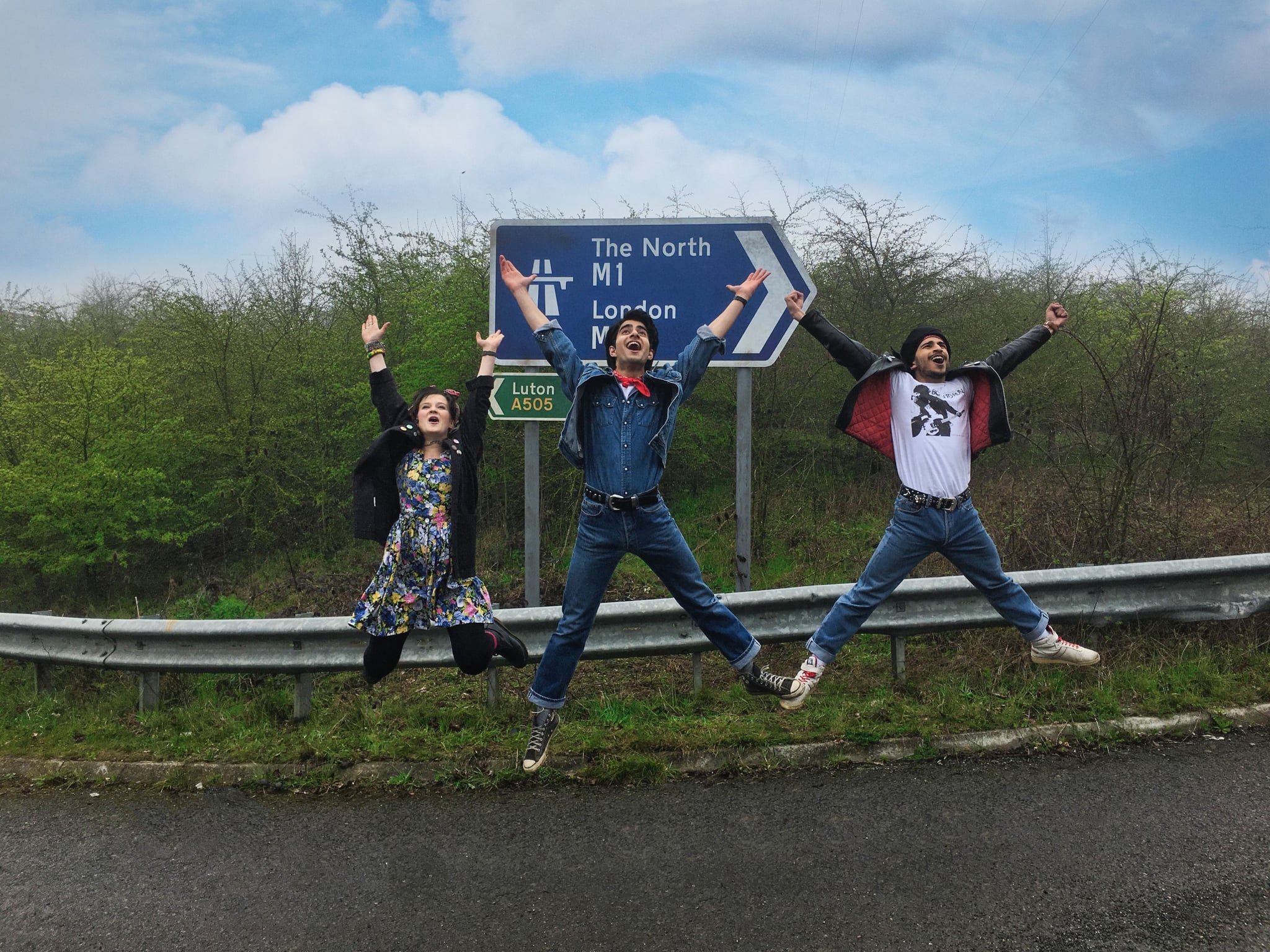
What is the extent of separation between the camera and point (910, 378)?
436cm

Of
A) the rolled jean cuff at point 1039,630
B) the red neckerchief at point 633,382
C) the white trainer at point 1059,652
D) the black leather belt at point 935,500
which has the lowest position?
the white trainer at point 1059,652

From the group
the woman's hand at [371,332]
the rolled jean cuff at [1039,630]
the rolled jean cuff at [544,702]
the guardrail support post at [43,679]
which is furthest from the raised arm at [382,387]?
the rolled jean cuff at [1039,630]

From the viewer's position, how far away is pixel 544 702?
4.16 metres

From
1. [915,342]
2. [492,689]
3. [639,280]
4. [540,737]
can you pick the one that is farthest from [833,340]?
[492,689]

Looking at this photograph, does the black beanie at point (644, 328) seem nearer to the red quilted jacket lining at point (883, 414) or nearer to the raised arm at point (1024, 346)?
the red quilted jacket lining at point (883, 414)

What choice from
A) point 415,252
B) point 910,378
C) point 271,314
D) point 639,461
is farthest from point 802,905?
point 271,314

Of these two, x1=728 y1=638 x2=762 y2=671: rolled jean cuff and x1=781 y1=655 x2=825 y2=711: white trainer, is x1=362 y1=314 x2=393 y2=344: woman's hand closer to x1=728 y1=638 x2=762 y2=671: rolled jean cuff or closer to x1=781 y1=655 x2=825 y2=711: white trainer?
x1=728 y1=638 x2=762 y2=671: rolled jean cuff

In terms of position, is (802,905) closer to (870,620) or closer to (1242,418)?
(870,620)

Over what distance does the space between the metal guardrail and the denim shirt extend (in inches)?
35.1

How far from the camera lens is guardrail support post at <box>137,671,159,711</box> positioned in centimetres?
491

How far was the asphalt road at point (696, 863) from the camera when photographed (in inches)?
106

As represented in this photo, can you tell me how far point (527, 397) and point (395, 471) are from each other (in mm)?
1388

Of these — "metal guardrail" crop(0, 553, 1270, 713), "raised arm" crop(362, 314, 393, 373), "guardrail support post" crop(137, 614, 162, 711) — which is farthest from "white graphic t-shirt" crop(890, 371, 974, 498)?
"guardrail support post" crop(137, 614, 162, 711)

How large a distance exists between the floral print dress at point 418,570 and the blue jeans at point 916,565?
6.10ft
